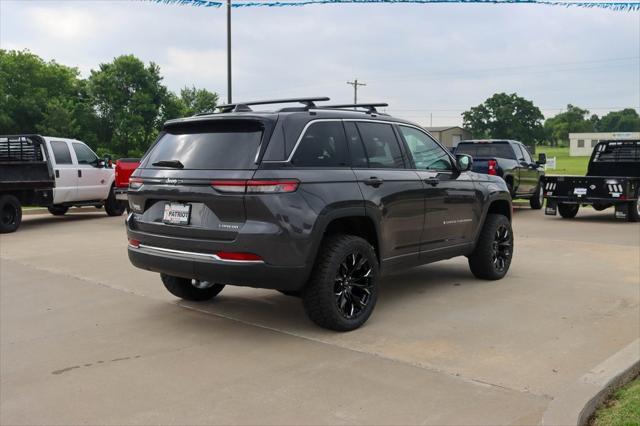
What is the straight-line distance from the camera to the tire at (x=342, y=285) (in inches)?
199

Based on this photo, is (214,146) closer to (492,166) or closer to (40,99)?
(492,166)

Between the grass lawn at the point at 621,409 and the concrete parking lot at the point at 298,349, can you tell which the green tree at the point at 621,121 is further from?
the grass lawn at the point at 621,409

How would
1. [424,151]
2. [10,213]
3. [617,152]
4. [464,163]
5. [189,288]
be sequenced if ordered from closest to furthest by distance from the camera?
[189,288] → [424,151] → [464,163] → [10,213] → [617,152]

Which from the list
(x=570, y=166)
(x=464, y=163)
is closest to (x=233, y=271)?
(x=464, y=163)

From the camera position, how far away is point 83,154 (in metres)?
14.8

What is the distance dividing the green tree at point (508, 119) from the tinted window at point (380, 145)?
4249 inches

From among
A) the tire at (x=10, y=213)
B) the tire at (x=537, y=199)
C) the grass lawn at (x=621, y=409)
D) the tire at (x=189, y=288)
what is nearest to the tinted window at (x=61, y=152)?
the tire at (x=10, y=213)

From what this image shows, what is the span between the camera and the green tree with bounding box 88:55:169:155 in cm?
5369

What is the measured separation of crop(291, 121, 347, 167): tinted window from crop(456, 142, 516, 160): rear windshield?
12175 mm

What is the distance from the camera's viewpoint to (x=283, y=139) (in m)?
4.98

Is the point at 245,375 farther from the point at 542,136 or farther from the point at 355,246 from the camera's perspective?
the point at 542,136

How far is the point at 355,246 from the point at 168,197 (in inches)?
62.8

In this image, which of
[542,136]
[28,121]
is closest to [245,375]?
Answer: [28,121]

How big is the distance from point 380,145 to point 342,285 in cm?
144
